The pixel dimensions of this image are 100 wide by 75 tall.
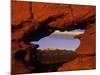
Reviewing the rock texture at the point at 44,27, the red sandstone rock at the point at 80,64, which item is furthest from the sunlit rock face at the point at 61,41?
the red sandstone rock at the point at 80,64

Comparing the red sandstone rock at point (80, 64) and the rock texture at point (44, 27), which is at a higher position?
the rock texture at point (44, 27)

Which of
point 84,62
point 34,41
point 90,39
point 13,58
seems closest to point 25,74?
point 13,58

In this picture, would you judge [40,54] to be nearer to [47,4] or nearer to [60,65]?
[60,65]

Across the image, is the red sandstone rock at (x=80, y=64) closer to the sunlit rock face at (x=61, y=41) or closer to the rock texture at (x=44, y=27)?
the rock texture at (x=44, y=27)

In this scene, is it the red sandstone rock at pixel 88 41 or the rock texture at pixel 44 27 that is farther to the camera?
the red sandstone rock at pixel 88 41

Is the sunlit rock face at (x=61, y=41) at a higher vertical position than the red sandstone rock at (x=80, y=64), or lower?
higher

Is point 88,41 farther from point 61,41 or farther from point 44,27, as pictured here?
point 44,27
